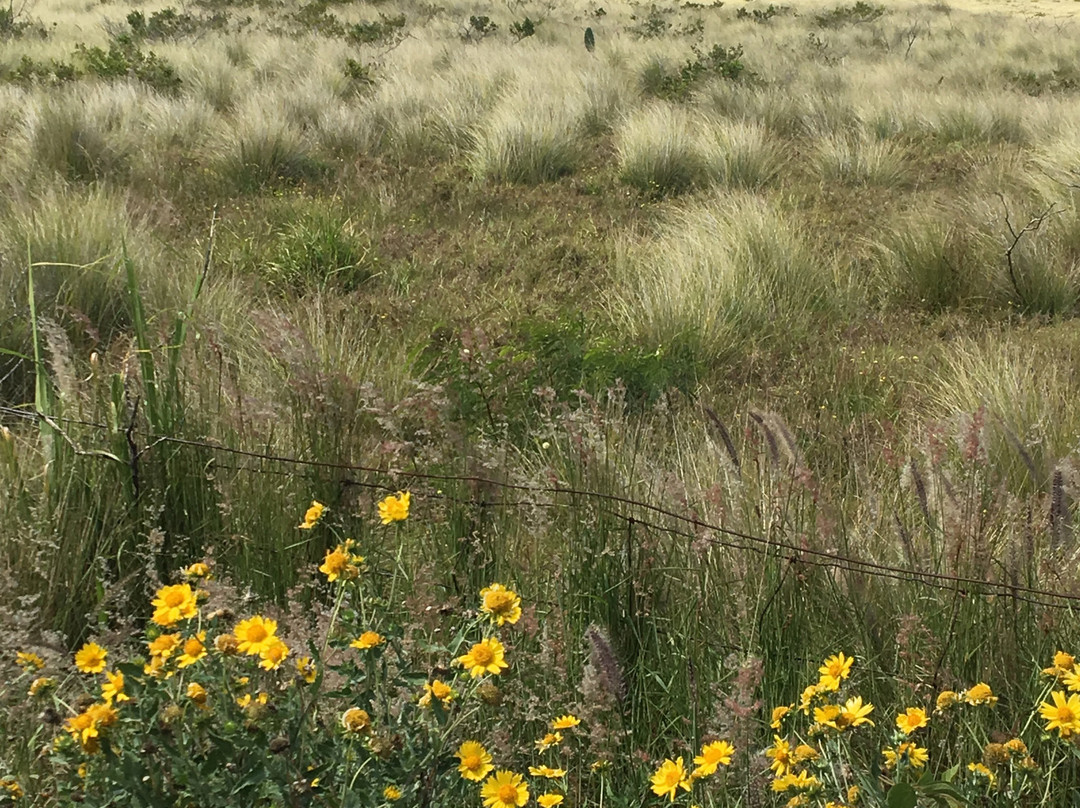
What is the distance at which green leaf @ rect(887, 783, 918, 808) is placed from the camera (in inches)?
61.1

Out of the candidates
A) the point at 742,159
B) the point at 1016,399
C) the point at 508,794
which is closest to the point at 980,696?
the point at 508,794

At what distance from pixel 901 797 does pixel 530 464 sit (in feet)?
6.28

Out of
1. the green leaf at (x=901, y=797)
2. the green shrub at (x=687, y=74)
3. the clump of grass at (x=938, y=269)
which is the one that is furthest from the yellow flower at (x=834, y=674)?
the green shrub at (x=687, y=74)

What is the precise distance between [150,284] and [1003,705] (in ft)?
13.6

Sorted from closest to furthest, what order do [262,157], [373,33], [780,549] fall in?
[780,549] < [262,157] < [373,33]

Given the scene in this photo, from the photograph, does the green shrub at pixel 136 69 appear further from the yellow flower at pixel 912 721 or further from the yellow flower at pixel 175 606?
the yellow flower at pixel 912 721

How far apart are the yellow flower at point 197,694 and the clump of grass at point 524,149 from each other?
7.32 metres

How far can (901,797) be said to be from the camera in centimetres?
155

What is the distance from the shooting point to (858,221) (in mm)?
7359

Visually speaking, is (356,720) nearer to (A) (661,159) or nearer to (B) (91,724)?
(B) (91,724)

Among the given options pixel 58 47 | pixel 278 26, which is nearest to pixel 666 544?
pixel 58 47

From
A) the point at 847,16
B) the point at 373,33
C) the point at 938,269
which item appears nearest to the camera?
the point at 938,269

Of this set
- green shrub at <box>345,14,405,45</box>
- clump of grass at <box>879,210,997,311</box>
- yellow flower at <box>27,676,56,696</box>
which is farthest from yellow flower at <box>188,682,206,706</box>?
green shrub at <box>345,14,405,45</box>

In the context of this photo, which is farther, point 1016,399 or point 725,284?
point 725,284
